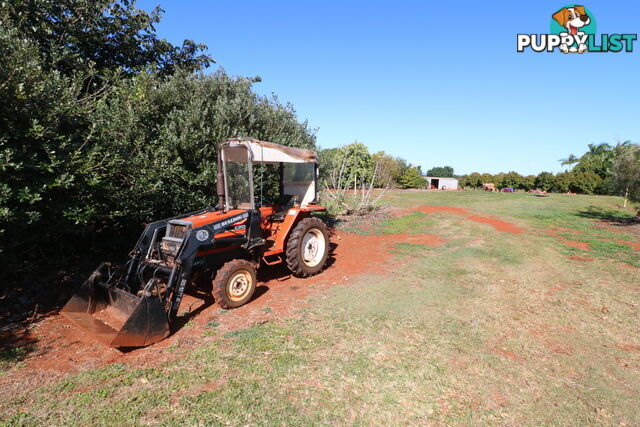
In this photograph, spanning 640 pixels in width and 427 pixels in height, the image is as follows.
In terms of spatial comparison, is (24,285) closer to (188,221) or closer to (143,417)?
(188,221)

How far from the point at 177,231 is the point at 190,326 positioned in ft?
4.61

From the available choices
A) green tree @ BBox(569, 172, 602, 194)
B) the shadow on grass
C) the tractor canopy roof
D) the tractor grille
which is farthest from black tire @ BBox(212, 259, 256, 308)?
green tree @ BBox(569, 172, 602, 194)

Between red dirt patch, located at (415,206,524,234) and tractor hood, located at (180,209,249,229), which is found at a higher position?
tractor hood, located at (180,209,249,229)

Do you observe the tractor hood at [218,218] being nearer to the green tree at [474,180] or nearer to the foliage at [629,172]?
the foliage at [629,172]

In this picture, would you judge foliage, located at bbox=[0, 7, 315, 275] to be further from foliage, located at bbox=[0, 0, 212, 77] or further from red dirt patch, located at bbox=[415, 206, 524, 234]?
red dirt patch, located at bbox=[415, 206, 524, 234]

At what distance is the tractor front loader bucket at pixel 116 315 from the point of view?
374cm

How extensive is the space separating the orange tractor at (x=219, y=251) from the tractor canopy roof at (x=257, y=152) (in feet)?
0.05

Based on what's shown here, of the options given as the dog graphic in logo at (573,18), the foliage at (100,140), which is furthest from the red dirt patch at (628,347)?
the dog graphic in logo at (573,18)

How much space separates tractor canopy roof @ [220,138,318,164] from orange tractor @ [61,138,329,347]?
0.05 feet

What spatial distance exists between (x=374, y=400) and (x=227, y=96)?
25.9 ft

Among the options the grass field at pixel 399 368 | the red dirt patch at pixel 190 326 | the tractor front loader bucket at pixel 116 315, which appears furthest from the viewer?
the tractor front loader bucket at pixel 116 315

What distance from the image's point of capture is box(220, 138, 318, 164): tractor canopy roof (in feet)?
17.5

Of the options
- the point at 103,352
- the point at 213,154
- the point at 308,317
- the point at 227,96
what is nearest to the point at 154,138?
the point at 213,154

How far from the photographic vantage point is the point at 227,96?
338 inches
